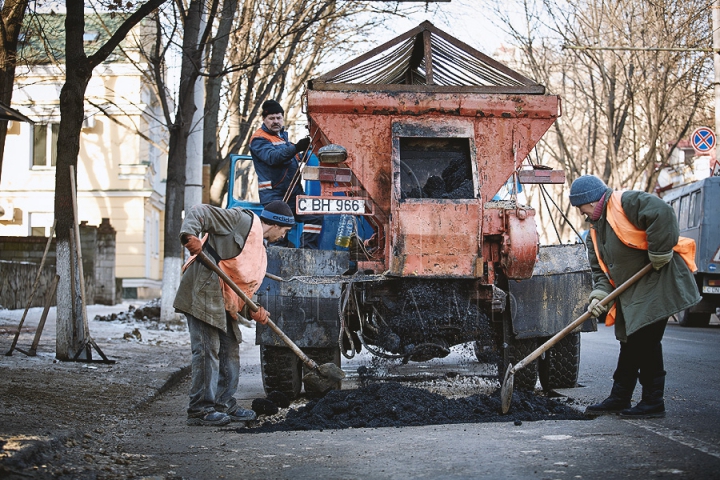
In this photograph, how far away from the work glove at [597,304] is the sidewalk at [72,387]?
10.4 ft

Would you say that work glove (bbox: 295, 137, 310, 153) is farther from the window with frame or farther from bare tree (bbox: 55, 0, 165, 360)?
the window with frame

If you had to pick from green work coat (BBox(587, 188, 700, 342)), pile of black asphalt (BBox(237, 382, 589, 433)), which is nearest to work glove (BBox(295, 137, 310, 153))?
pile of black asphalt (BBox(237, 382, 589, 433))

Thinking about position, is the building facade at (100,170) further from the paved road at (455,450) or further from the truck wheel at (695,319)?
the paved road at (455,450)

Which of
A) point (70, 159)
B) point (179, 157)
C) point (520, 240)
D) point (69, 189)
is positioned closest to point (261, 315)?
point (520, 240)

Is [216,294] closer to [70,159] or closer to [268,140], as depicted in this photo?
[268,140]

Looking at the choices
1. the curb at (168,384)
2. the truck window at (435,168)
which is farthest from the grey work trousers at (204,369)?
the truck window at (435,168)

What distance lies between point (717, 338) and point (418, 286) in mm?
8613

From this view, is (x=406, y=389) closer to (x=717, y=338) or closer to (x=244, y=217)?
(x=244, y=217)

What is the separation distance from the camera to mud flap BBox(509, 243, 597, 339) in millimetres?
6875

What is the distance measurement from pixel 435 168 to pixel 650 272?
186 centimetres

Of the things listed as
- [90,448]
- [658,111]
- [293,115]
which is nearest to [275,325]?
[90,448]

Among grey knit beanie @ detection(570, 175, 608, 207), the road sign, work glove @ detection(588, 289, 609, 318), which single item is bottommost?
work glove @ detection(588, 289, 609, 318)

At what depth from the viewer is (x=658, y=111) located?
21266 mm

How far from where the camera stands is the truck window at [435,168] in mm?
6770
